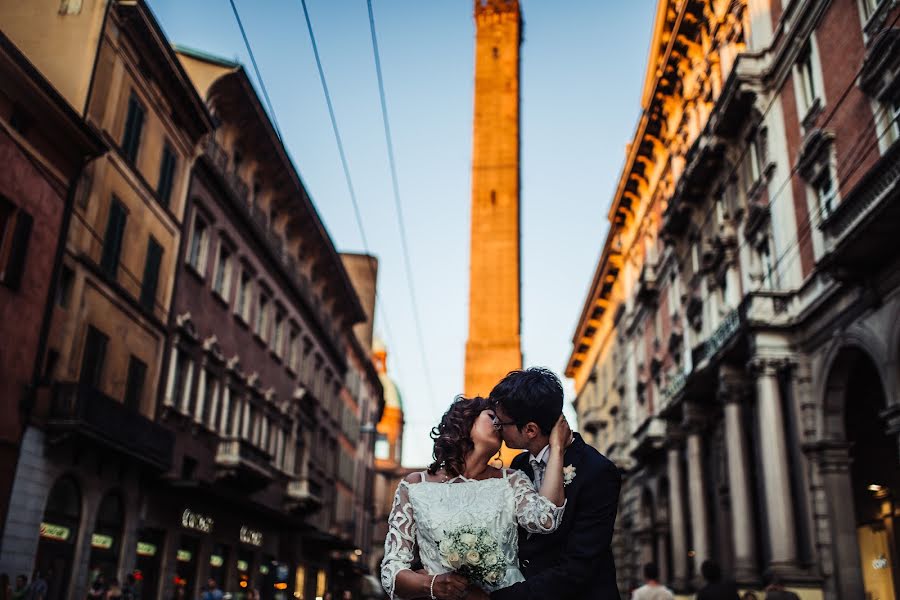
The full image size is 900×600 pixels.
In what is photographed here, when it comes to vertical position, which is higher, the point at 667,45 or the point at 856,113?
the point at 667,45

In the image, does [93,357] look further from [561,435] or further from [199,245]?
[561,435]

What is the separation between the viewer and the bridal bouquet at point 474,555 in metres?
3.30

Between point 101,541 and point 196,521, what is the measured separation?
495 cm

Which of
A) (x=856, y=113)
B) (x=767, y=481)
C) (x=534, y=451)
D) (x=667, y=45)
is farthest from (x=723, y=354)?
(x=534, y=451)

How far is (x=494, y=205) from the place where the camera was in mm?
39375

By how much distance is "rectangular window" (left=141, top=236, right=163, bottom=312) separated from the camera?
20109 mm

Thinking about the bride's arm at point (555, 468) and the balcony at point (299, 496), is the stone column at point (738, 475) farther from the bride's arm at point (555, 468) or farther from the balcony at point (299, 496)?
the bride's arm at point (555, 468)

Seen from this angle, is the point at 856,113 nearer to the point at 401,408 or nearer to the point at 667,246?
the point at 667,246

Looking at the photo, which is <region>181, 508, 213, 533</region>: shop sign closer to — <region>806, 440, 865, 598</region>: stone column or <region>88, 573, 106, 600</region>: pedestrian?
<region>88, 573, 106, 600</region>: pedestrian

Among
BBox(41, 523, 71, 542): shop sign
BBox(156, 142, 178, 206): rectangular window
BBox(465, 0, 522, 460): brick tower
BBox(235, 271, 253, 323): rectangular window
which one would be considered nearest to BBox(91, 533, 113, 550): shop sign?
BBox(41, 523, 71, 542): shop sign

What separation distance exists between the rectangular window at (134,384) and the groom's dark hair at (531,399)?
1672cm

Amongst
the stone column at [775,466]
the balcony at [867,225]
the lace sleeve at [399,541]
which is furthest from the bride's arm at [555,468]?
the stone column at [775,466]

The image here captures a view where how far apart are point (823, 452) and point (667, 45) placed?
1787cm

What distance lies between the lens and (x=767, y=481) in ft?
63.6
